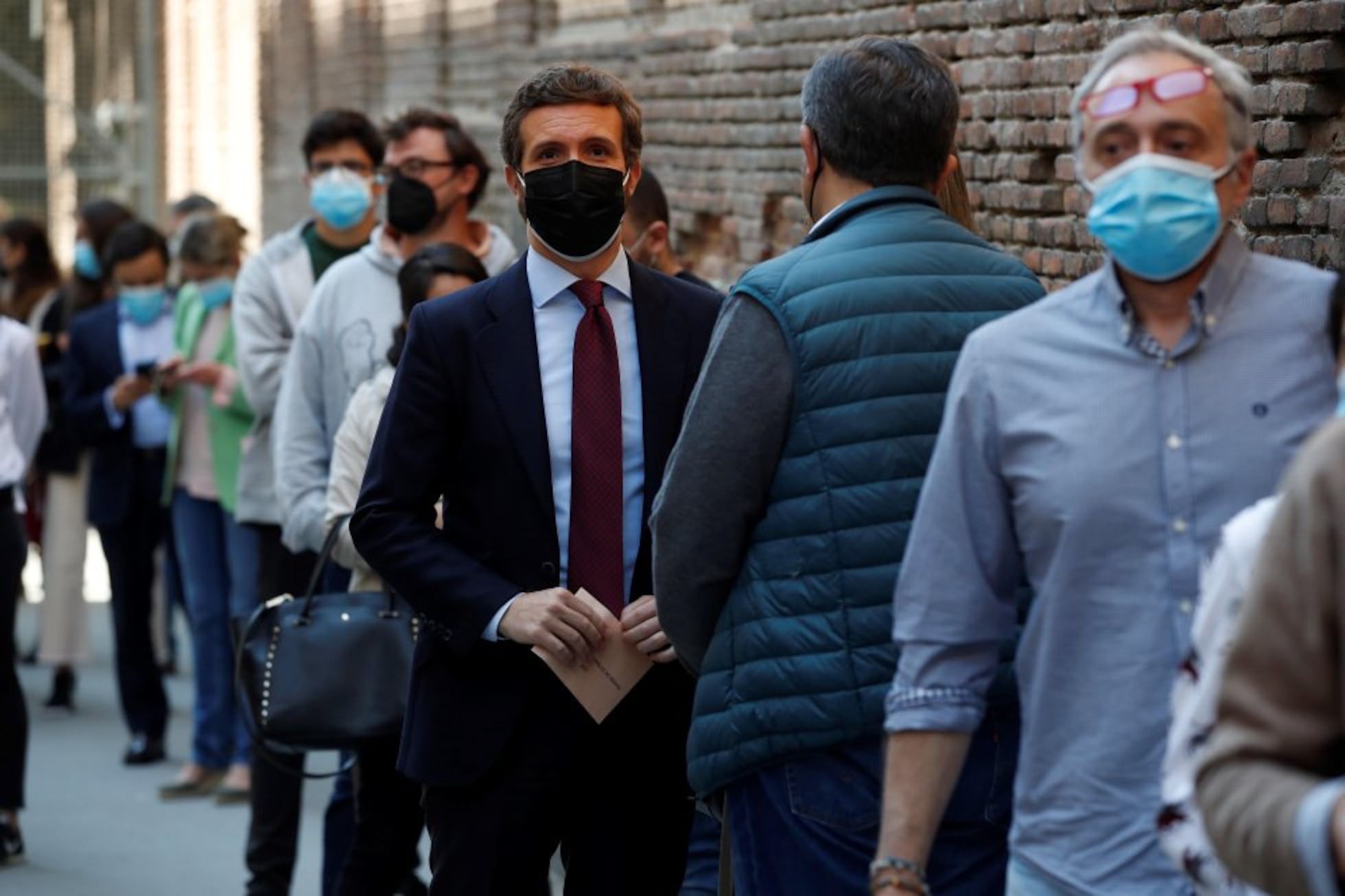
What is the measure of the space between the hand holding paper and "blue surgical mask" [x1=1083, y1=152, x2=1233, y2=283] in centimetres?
143

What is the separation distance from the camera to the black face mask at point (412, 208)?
6.19 metres

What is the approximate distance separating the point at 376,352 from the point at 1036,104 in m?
1.77

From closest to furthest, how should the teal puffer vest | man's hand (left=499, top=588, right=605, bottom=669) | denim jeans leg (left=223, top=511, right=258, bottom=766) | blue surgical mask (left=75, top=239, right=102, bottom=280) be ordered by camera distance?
1. the teal puffer vest
2. man's hand (left=499, top=588, right=605, bottom=669)
3. denim jeans leg (left=223, top=511, right=258, bottom=766)
4. blue surgical mask (left=75, top=239, right=102, bottom=280)

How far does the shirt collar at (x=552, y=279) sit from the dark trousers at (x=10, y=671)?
3.46 meters

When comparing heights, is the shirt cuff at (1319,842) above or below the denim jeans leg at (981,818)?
above

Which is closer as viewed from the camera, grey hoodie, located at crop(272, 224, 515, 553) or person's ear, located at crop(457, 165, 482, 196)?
grey hoodie, located at crop(272, 224, 515, 553)

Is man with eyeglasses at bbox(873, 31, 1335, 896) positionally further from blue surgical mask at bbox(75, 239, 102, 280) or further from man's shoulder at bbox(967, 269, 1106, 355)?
blue surgical mask at bbox(75, 239, 102, 280)

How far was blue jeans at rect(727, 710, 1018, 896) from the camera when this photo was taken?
329cm

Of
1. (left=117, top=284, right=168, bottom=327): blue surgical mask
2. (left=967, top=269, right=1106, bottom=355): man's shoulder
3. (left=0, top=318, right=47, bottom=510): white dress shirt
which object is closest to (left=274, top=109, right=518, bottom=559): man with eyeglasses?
(left=0, top=318, right=47, bottom=510): white dress shirt

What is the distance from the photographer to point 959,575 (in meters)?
2.92

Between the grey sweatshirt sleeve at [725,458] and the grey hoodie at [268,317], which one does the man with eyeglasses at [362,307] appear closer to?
the grey hoodie at [268,317]

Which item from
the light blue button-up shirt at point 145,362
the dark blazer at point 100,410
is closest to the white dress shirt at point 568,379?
the light blue button-up shirt at point 145,362

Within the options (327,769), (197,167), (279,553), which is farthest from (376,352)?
(197,167)

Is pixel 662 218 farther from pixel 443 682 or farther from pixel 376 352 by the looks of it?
pixel 443 682
